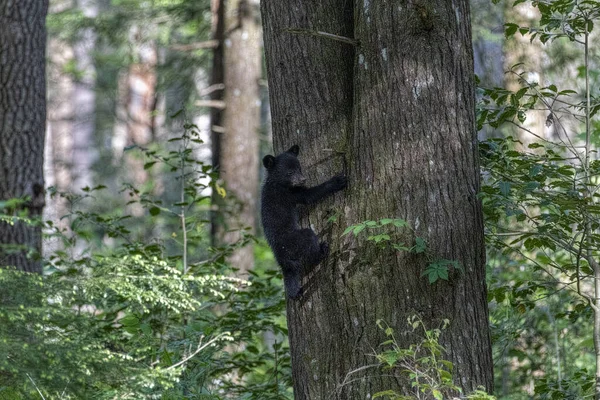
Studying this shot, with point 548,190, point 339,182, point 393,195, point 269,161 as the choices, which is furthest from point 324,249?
point 548,190

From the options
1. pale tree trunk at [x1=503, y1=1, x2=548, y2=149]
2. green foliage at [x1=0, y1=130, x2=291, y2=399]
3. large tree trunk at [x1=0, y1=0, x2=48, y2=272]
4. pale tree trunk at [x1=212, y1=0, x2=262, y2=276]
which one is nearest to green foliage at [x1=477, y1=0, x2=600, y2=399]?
green foliage at [x1=0, y1=130, x2=291, y2=399]

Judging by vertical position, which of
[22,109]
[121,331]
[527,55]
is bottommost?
[121,331]

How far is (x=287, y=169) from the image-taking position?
4.75 metres

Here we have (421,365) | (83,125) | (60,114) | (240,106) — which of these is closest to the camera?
(421,365)

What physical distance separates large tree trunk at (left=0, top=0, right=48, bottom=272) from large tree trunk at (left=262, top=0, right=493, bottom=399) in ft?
13.9

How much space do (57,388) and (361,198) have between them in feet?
6.15

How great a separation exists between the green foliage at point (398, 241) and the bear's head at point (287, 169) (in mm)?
613

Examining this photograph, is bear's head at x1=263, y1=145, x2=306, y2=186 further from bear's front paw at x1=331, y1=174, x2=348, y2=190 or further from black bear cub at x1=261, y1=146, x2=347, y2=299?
bear's front paw at x1=331, y1=174, x2=348, y2=190

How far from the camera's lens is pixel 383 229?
4.04 metres

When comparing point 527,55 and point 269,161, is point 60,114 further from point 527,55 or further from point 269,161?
point 269,161

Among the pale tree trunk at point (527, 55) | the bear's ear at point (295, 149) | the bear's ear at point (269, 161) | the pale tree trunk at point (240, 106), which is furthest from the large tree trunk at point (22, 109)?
the pale tree trunk at point (527, 55)

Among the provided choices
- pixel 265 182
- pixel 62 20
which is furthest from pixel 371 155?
pixel 62 20

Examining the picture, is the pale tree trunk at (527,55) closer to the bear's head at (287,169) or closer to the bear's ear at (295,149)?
A: the bear's head at (287,169)

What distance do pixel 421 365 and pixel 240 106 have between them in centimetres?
843
